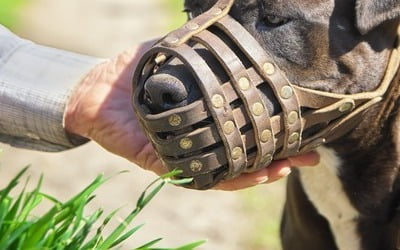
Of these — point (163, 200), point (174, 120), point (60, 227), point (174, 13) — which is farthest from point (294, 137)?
point (174, 13)

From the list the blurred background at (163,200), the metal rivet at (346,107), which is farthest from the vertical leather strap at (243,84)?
the blurred background at (163,200)

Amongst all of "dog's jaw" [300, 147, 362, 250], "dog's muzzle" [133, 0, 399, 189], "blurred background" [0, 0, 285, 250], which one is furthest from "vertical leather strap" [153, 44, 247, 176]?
"blurred background" [0, 0, 285, 250]

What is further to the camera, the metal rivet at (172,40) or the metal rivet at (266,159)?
the metal rivet at (266,159)

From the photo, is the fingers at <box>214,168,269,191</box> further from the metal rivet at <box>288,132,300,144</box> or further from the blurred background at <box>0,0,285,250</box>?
the blurred background at <box>0,0,285,250</box>

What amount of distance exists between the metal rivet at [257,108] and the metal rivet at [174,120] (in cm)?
17

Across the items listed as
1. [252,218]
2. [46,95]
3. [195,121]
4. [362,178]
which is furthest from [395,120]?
[252,218]

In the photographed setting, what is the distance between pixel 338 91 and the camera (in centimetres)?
243

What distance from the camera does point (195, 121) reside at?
2.27 m

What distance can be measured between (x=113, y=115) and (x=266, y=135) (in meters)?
Answer: 0.68

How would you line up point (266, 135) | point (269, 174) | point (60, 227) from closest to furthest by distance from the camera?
1. point (60, 227)
2. point (266, 135)
3. point (269, 174)

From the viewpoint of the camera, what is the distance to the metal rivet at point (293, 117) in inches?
92.7

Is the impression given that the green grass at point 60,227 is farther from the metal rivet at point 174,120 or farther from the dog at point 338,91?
the dog at point 338,91

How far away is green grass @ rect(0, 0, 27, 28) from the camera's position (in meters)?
5.86

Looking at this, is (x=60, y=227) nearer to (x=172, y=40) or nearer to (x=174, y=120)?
(x=174, y=120)
